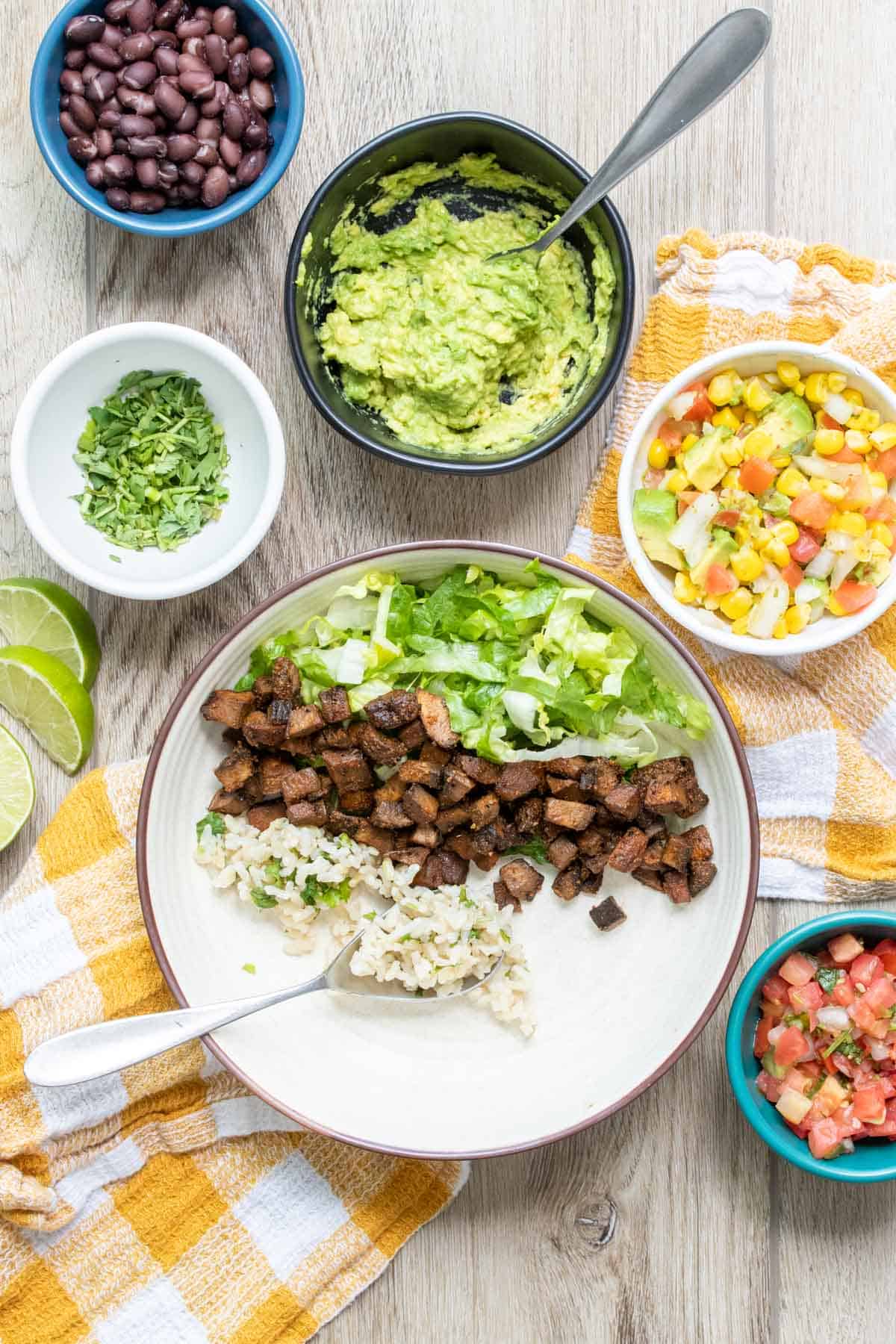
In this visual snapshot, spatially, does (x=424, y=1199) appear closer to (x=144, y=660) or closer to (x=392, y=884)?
(x=392, y=884)

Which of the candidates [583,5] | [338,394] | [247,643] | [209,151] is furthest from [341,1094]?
[583,5]

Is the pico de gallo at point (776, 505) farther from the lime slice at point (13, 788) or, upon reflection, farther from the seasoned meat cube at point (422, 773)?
the lime slice at point (13, 788)

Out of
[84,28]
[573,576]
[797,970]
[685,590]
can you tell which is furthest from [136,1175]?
[84,28]

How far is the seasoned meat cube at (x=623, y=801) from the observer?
233 centimetres

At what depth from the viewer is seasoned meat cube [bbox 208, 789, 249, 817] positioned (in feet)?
7.91

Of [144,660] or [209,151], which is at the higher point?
[209,151]

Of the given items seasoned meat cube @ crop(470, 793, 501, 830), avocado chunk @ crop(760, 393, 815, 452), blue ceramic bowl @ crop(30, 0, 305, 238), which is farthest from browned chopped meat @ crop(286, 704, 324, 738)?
avocado chunk @ crop(760, 393, 815, 452)

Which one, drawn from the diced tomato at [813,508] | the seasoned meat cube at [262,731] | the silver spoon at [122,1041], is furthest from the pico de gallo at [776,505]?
the silver spoon at [122,1041]

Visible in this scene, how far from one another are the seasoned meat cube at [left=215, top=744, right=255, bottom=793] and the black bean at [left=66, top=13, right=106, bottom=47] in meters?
1.46

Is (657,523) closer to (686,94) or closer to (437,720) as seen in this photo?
(437,720)

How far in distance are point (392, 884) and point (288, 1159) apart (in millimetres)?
735

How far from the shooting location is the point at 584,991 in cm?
252

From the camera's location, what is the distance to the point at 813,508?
232 cm

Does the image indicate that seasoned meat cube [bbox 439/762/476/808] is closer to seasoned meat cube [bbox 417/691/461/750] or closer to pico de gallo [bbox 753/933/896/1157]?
seasoned meat cube [bbox 417/691/461/750]
